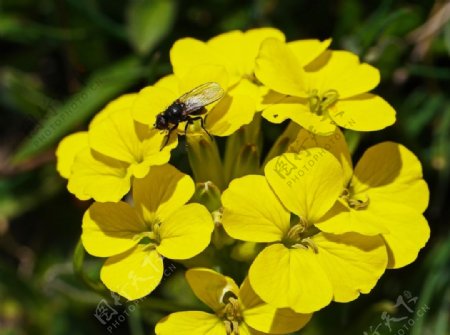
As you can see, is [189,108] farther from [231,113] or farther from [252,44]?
[252,44]

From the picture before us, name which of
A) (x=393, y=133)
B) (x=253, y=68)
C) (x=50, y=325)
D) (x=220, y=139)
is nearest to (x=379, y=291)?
(x=393, y=133)

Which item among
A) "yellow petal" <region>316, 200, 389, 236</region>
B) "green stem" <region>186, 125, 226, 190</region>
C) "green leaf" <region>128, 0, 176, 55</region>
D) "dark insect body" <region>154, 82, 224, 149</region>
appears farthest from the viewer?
"green leaf" <region>128, 0, 176, 55</region>

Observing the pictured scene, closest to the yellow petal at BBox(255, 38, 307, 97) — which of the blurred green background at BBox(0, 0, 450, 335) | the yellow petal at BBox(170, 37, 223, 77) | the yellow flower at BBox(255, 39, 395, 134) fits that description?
the yellow flower at BBox(255, 39, 395, 134)

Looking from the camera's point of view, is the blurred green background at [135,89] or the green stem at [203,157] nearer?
the green stem at [203,157]

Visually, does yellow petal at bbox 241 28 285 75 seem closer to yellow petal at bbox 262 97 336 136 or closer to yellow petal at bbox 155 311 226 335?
yellow petal at bbox 262 97 336 136

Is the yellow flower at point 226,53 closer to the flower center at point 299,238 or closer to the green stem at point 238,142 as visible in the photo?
the green stem at point 238,142

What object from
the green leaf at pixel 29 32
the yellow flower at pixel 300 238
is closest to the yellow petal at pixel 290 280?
the yellow flower at pixel 300 238
